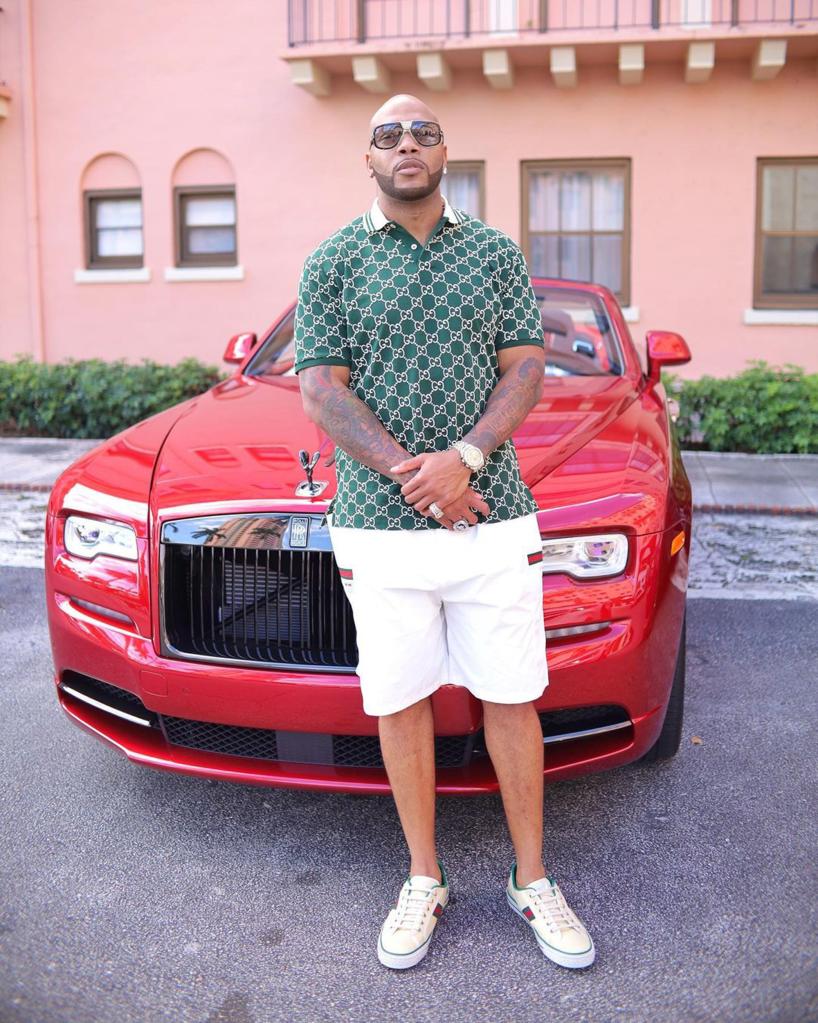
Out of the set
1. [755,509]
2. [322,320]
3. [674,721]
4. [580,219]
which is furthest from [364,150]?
[322,320]

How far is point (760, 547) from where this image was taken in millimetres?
6621

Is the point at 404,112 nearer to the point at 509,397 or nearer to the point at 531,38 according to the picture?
the point at 509,397

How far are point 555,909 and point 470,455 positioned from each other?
3.63ft

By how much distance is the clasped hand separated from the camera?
243cm

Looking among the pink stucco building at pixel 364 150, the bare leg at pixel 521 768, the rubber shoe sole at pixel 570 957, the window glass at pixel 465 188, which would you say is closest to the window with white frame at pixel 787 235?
the pink stucco building at pixel 364 150

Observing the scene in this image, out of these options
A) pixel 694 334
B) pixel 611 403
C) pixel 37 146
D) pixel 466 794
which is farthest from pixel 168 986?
pixel 37 146

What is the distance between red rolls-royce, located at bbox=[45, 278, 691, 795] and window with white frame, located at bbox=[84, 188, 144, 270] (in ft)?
34.3

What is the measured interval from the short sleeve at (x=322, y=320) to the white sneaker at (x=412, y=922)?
129 cm

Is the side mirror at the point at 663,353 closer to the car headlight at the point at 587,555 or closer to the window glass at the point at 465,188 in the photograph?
the car headlight at the point at 587,555

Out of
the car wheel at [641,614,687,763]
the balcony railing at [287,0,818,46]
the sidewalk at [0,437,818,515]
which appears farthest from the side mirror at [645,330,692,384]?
the balcony railing at [287,0,818,46]

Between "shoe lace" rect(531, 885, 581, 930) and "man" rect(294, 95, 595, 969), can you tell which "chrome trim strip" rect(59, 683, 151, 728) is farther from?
"shoe lace" rect(531, 885, 581, 930)

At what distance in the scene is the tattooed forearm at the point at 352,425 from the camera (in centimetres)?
249

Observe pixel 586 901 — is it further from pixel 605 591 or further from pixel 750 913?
pixel 605 591

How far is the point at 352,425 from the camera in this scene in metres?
2.51
